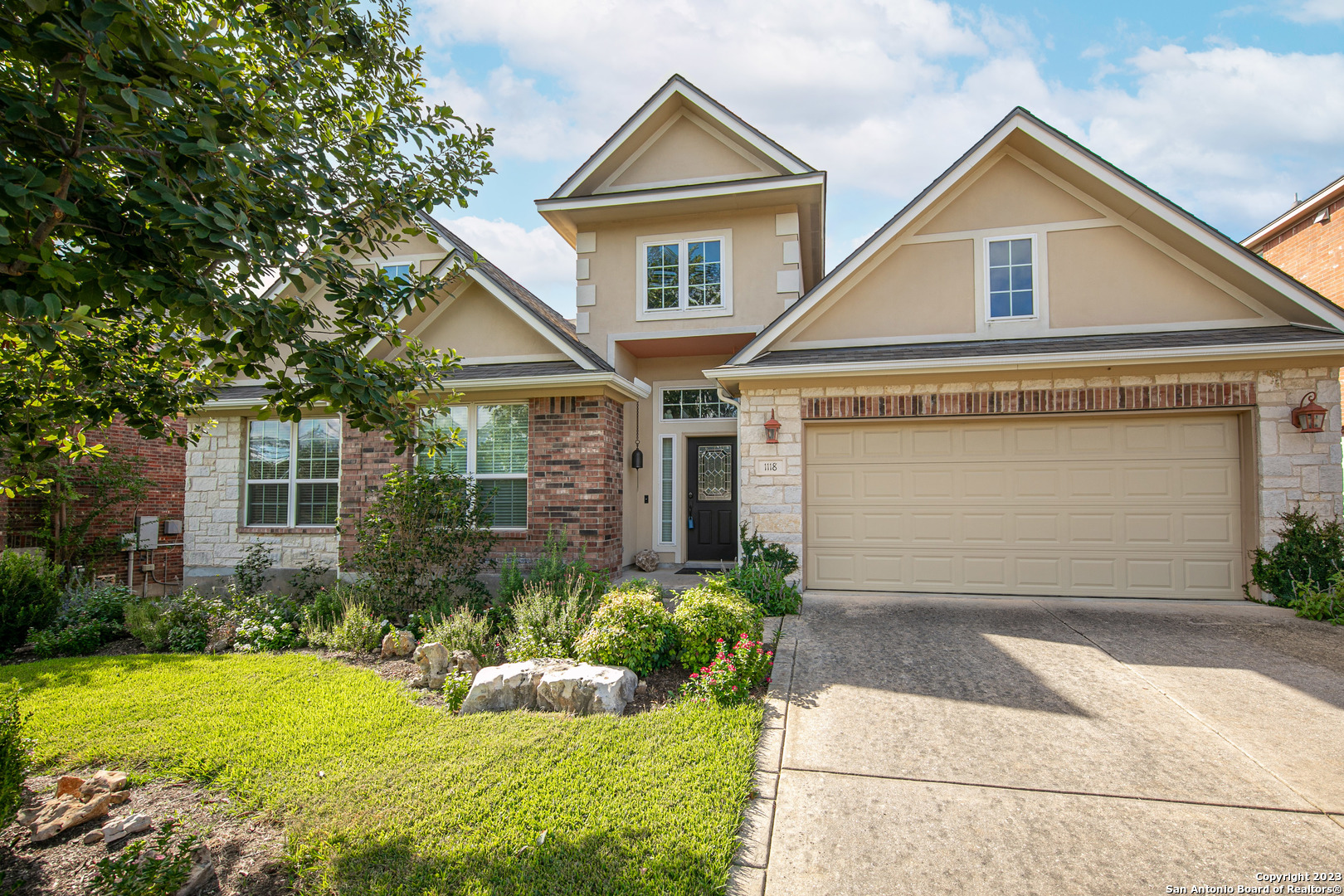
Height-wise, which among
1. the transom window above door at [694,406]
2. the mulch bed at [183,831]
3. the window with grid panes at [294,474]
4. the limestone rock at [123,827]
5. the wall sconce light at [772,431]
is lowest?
the mulch bed at [183,831]

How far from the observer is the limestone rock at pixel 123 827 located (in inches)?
130

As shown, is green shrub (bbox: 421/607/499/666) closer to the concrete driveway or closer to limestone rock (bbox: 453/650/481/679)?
limestone rock (bbox: 453/650/481/679)

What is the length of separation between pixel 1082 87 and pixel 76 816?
11.2 m

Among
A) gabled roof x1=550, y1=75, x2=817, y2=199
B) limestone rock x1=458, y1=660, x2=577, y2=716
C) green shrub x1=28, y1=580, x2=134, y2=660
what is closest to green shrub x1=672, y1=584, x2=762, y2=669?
limestone rock x1=458, y1=660, x2=577, y2=716

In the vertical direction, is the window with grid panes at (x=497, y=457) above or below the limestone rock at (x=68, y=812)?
above

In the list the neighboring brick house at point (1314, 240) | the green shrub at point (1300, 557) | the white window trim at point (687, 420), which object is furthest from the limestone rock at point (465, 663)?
the neighboring brick house at point (1314, 240)

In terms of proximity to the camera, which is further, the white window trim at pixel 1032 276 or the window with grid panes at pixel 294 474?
the window with grid panes at pixel 294 474

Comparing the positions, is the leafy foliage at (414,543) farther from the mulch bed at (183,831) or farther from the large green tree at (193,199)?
the mulch bed at (183,831)

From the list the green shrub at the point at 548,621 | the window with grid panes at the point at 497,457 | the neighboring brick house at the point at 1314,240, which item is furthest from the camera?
the neighboring brick house at the point at 1314,240

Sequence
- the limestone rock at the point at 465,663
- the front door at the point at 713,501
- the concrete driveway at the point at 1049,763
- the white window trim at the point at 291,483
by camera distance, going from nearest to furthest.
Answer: the concrete driveway at the point at 1049,763, the limestone rock at the point at 465,663, the white window trim at the point at 291,483, the front door at the point at 713,501

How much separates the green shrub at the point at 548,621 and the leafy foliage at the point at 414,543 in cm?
142

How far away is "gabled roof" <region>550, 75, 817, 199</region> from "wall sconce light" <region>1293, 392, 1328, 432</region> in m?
7.35

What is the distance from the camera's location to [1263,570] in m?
7.35

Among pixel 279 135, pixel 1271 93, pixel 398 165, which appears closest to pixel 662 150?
pixel 398 165
